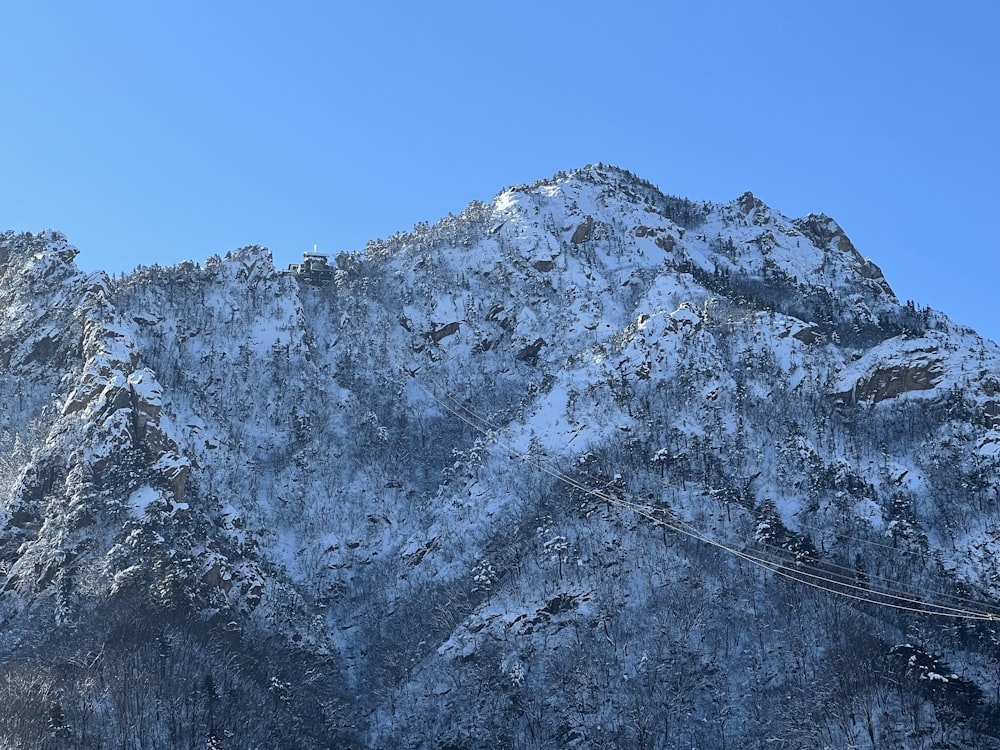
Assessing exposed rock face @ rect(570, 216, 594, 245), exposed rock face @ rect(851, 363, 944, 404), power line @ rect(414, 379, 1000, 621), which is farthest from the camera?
exposed rock face @ rect(570, 216, 594, 245)

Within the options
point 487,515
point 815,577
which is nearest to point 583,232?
point 487,515

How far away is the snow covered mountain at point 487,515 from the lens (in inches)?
4284

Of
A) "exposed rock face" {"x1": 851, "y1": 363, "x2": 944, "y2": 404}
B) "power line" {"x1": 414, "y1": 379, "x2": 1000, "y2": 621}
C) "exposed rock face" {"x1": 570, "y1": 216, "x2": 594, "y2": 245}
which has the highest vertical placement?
"exposed rock face" {"x1": 570, "y1": 216, "x2": 594, "y2": 245}

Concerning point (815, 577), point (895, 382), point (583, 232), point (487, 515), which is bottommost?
point (815, 577)

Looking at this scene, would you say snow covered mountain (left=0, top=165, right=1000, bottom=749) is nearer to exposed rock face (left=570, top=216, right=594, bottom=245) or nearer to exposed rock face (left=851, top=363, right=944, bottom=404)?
exposed rock face (left=851, top=363, right=944, bottom=404)

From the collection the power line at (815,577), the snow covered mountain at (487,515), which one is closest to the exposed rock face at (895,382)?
the snow covered mountain at (487,515)

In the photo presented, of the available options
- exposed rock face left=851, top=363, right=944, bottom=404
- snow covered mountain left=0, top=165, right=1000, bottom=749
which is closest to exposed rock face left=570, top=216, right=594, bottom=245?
snow covered mountain left=0, top=165, right=1000, bottom=749

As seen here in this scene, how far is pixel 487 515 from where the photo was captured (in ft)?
443

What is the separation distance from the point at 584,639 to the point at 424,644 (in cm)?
1901

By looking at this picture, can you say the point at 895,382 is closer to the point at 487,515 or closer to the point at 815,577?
the point at 815,577

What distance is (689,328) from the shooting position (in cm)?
15350

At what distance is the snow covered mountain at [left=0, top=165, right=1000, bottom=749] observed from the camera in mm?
108812

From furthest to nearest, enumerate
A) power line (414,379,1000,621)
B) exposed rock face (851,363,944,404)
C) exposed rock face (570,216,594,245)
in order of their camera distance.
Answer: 1. exposed rock face (570,216,594,245)
2. exposed rock face (851,363,944,404)
3. power line (414,379,1000,621)

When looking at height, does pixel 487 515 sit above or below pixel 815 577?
above
